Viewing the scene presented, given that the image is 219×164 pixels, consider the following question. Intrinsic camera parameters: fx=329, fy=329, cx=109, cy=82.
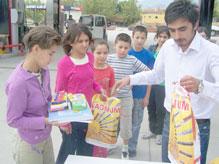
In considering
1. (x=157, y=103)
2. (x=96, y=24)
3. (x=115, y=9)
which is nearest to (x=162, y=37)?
(x=157, y=103)

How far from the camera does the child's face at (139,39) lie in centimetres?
325

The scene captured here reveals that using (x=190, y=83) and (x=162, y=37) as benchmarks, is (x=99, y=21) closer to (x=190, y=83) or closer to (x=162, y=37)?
(x=162, y=37)

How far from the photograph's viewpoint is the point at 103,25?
17875mm

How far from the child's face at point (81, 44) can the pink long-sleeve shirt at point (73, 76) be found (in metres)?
0.09

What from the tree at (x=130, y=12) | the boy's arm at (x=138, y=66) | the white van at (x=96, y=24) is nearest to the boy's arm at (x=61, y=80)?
the boy's arm at (x=138, y=66)

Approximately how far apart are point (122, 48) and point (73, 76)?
0.81 metres

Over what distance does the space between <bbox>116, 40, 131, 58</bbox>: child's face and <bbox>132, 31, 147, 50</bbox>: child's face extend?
207 mm

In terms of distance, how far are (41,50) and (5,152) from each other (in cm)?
206

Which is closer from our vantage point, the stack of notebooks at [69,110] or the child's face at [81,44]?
the stack of notebooks at [69,110]

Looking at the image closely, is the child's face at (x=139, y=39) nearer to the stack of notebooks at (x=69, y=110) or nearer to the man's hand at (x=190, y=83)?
the stack of notebooks at (x=69, y=110)

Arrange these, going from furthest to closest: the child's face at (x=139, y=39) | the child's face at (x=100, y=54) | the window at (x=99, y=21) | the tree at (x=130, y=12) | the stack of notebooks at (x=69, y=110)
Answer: the tree at (x=130, y=12) < the window at (x=99, y=21) < the child's face at (x=139, y=39) < the child's face at (x=100, y=54) < the stack of notebooks at (x=69, y=110)

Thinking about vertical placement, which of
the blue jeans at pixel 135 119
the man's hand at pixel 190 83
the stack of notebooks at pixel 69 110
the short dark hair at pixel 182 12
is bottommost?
the blue jeans at pixel 135 119

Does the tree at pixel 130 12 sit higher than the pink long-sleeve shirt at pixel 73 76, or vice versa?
the tree at pixel 130 12

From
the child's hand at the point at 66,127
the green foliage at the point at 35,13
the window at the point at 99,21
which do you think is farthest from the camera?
the green foliage at the point at 35,13
